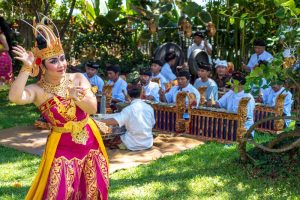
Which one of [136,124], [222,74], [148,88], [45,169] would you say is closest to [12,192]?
[45,169]

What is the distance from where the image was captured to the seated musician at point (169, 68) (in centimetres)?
1070

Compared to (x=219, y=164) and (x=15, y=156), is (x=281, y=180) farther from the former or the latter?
(x=15, y=156)

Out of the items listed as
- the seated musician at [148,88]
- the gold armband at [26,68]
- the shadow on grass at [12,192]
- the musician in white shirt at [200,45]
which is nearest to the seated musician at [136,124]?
the seated musician at [148,88]

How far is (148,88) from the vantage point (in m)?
8.90

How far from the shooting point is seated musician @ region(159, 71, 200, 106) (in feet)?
26.9

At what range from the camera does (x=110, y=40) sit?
48.4ft

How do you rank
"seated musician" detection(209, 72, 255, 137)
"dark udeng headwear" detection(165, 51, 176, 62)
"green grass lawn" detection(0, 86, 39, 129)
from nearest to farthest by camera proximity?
"seated musician" detection(209, 72, 255, 137), "green grass lawn" detection(0, 86, 39, 129), "dark udeng headwear" detection(165, 51, 176, 62)

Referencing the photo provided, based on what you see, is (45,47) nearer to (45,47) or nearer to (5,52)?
(45,47)

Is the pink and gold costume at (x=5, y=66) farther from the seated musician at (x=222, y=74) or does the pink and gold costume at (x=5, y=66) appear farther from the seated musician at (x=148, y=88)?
the seated musician at (x=222, y=74)

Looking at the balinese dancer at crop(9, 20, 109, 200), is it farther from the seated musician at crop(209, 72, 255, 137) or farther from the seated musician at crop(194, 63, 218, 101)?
the seated musician at crop(194, 63, 218, 101)

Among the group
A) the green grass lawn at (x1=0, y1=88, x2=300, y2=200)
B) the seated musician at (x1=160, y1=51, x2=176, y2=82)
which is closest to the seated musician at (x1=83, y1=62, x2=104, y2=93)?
the seated musician at (x1=160, y1=51, x2=176, y2=82)

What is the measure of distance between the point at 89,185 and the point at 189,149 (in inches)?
133

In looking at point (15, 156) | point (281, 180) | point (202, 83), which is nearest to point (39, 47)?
point (281, 180)

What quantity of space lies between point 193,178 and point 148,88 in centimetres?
349
